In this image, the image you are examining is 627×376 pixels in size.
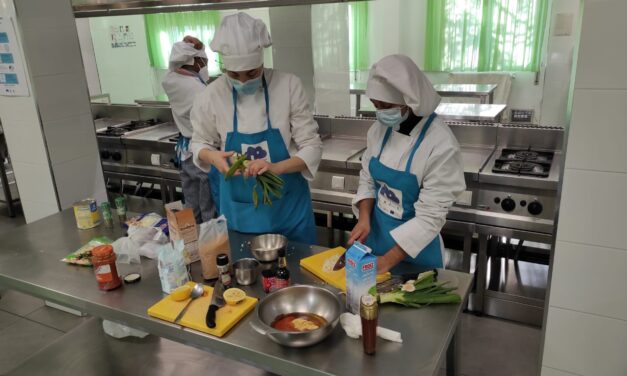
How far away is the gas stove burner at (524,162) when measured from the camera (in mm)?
2307

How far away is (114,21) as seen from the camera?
686cm

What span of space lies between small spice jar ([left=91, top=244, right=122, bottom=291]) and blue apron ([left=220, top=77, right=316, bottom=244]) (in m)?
0.57

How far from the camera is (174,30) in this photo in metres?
7.02

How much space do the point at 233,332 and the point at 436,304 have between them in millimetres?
571

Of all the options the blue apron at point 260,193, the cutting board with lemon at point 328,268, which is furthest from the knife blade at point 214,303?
the blue apron at point 260,193

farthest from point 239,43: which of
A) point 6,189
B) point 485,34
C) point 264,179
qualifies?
point 485,34

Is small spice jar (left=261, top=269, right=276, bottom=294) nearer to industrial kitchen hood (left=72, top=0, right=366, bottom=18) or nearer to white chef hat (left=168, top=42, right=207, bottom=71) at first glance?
industrial kitchen hood (left=72, top=0, right=366, bottom=18)

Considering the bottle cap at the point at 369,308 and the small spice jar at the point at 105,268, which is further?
the small spice jar at the point at 105,268

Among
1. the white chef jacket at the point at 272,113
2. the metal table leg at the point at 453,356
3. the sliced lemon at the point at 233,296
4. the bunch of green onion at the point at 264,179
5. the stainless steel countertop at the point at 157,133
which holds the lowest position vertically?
the metal table leg at the point at 453,356

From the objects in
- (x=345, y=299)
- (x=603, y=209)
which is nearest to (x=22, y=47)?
(x=345, y=299)

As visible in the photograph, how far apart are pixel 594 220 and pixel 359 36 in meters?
5.24

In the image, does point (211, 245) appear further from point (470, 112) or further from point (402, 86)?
point (470, 112)

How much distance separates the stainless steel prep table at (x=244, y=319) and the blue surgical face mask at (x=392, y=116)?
0.52m

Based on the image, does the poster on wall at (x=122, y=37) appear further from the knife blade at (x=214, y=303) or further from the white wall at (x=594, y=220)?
the white wall at (x=594, y=220)
